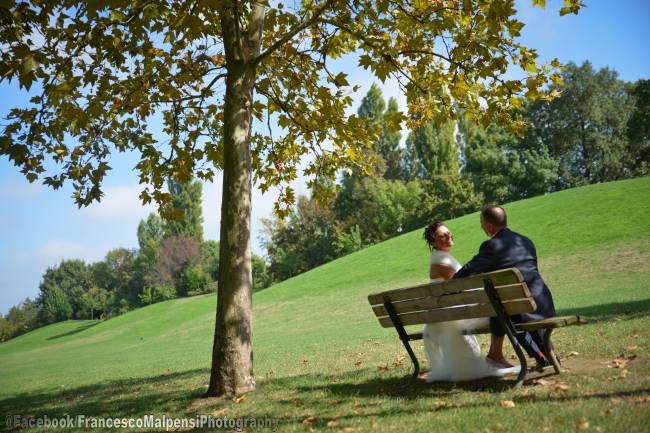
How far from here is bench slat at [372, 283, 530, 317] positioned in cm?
551

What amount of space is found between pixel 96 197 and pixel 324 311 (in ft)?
68.4

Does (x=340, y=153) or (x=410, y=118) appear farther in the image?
(x=340, y=153)

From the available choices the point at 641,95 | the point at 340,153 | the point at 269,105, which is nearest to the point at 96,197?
the point at 269,105

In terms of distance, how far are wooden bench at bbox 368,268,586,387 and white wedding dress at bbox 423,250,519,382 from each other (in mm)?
141

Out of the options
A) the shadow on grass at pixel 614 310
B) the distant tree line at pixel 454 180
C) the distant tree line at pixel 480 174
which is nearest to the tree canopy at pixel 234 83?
the shadow on grass at pixel 614 310

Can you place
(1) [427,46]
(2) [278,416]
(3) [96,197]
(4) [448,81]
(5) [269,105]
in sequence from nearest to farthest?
(2) [278,416], (4) [448,81], (1) [427,46], (3) [96,197], (5) [269,105]

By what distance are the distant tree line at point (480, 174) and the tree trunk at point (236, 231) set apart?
51500 millimetres

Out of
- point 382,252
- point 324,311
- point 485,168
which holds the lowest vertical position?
point 324,311

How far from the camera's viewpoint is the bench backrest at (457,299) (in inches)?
217

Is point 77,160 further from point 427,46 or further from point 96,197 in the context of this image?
point 427,46

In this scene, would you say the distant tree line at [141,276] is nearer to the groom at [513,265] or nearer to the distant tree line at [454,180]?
the distant tree line at [454,180]

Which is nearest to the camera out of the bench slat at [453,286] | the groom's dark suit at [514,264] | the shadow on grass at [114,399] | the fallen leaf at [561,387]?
the fallen leaf at [561,387]

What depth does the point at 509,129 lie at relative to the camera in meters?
8.13

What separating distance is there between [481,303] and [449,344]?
38.0 inches
